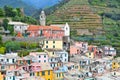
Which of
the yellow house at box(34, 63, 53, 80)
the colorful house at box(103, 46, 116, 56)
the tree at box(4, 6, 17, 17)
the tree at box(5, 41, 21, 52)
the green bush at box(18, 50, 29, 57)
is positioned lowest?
the colorful house at box(103, 46, 116, 56)

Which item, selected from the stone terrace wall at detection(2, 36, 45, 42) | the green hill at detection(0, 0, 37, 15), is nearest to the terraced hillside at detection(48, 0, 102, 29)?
the stone terrace wall at detection(2, 36, 45, 42)

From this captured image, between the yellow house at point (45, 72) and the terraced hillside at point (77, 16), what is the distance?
32440 mm

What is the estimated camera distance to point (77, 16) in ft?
247

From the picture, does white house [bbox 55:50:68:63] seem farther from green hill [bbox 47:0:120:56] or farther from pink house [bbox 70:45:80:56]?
green hill [bbox 47:0:120:56]

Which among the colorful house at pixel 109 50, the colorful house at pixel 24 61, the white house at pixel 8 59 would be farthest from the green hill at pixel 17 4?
the white house at pixel 8 59

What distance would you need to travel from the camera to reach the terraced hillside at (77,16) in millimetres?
72037

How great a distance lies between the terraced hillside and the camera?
7204cm

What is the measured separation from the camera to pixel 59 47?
45969 mm

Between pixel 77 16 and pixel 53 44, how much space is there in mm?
30272

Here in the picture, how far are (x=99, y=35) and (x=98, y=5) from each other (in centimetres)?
1480

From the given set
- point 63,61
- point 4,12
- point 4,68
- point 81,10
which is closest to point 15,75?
point 4,68

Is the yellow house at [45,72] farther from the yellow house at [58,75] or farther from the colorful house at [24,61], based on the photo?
the colorful house at [24,61]

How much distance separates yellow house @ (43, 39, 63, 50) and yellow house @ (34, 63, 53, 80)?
6.87 m

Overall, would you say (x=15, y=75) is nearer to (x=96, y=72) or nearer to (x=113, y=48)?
(x=96, y=72)
